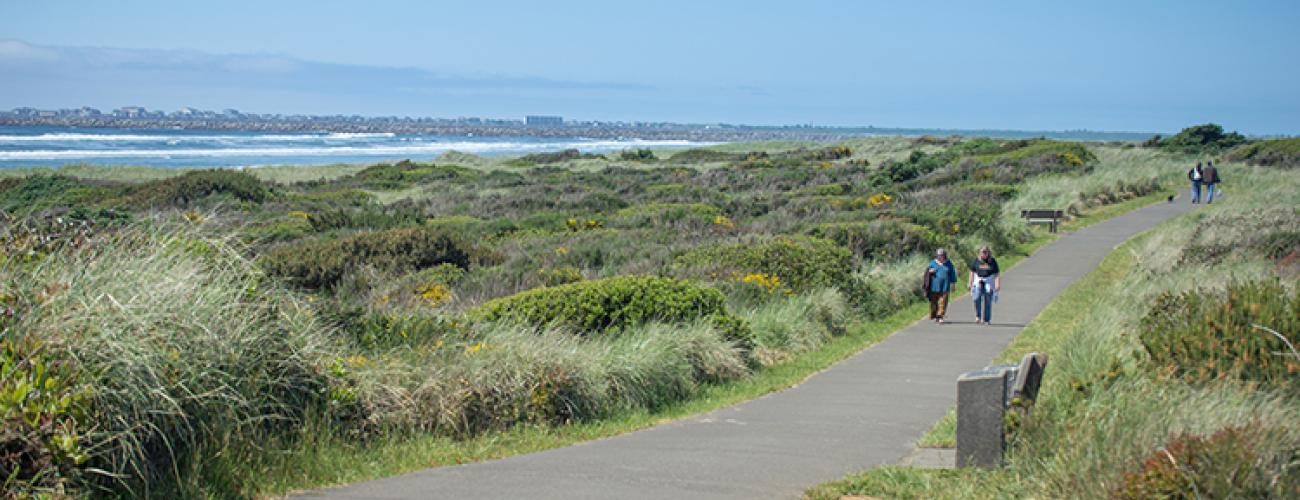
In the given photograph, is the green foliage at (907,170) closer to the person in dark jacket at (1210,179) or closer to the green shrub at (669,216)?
the person in dark jacket at (1210,179)

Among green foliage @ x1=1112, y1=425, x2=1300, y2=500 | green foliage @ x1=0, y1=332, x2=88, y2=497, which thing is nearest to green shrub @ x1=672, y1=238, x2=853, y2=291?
green foliage @ x1=1112, y1=425, x2=1300, y2=500

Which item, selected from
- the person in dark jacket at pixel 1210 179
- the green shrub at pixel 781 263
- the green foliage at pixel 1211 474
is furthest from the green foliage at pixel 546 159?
the green foliage at pixel 1211 474

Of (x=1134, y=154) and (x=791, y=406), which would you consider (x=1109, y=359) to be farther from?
(x=1134, y=154)

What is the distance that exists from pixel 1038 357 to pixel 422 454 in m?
4.34

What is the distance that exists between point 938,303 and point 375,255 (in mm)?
9255

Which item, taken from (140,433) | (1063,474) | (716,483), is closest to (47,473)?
(140,433)

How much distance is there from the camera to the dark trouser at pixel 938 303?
16688 mm

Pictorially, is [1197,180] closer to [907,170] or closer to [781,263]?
[907,170]

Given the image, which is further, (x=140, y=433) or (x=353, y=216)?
(x=353, y=216)

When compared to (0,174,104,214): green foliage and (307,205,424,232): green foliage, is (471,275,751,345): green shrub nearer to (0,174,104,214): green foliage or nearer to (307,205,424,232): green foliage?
(307,205,424,232): green foliage

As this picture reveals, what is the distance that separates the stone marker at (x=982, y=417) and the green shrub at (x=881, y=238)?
13864 millimetres

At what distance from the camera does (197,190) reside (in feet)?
121

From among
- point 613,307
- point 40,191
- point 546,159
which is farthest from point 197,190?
point 546,159

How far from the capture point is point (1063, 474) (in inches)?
251
